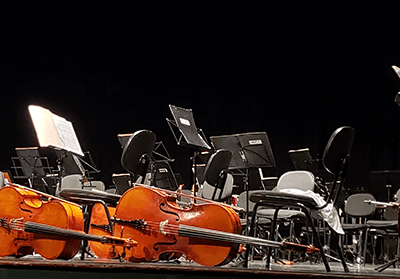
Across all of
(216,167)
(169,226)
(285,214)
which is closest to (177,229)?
(169,226)

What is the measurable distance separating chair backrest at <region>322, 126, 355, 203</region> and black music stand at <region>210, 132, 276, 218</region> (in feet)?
6.79

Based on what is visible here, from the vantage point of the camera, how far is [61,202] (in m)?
2.78

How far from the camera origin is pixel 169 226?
2.64 metres

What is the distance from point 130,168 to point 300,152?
354cm

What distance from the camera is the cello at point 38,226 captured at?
8.80ft

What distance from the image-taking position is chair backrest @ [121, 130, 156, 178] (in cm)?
318

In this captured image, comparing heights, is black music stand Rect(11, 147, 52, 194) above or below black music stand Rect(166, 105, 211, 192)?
below

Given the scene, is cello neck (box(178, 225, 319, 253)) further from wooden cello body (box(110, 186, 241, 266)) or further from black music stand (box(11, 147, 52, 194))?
black music stand (box(11, 147, 52, 194))

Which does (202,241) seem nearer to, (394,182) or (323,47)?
(394,182)

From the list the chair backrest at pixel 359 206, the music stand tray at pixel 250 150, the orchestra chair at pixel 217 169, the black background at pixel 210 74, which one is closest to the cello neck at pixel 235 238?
the orchestra chair at pixel 217 169

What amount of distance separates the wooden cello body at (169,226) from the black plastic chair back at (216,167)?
3.15 feet

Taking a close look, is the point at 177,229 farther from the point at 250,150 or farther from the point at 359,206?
the point at 359,206

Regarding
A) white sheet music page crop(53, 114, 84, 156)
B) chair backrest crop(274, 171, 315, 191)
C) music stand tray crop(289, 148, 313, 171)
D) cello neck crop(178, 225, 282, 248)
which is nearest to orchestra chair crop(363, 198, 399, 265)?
chair backrest crop(274, 171, 315, 191)

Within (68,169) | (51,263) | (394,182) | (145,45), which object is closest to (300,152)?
(394,182)
